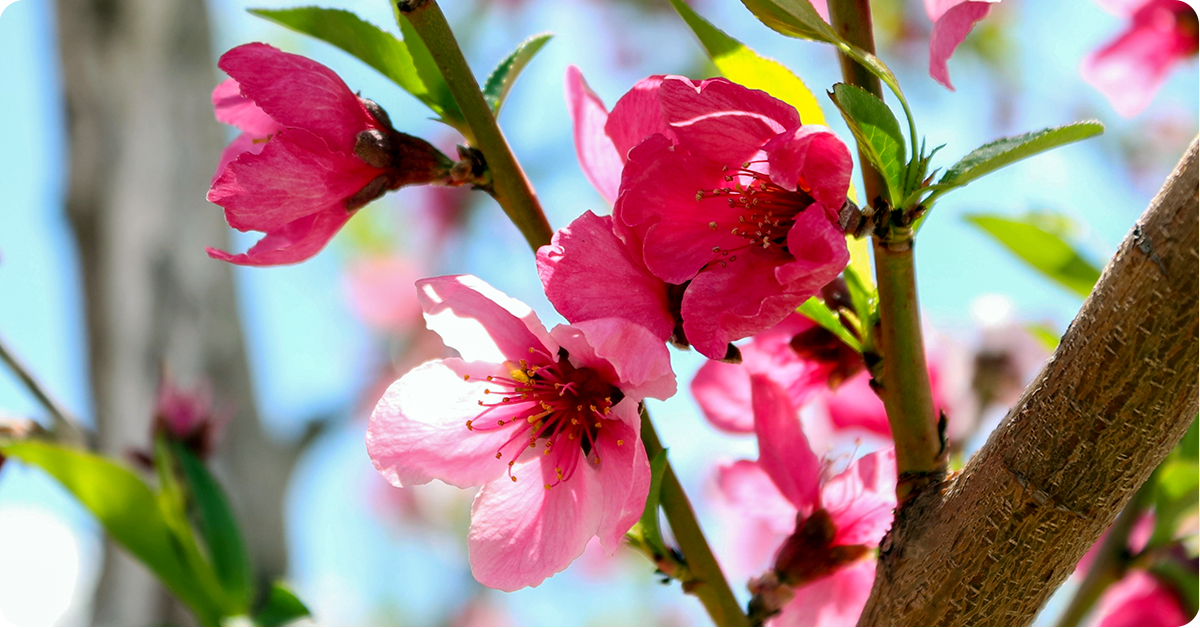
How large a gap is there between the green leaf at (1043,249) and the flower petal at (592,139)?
15.1 inches

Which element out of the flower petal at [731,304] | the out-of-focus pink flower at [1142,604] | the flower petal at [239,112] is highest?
the flower petal at [239,112]

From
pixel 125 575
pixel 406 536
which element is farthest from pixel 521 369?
pixel 406 536

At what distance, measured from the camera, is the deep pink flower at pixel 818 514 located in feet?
2.14

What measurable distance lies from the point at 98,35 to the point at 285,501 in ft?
3.67

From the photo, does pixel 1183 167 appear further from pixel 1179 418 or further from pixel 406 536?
pixel 406 536

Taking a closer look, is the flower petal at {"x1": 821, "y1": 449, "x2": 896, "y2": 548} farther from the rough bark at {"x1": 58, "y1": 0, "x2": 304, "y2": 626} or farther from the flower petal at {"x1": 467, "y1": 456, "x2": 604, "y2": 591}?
the rough bark at {"x1": 58, "y1": 0, "x2": 304, "y2": 626}

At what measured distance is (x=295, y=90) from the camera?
0.56m

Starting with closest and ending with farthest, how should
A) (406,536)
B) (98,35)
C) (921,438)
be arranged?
(921,438) → (98,35) → (406,536)

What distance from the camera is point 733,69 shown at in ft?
1.86

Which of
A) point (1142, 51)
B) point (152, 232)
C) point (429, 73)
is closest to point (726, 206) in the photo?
point (429, 73)

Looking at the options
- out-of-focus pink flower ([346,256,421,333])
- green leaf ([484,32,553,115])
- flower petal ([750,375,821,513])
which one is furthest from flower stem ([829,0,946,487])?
out-of-focus pink flower ([346,256,421,333])

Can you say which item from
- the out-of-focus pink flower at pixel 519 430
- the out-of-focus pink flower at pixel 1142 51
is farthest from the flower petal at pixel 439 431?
the out-of-focus pink flower at pixel 1142 51

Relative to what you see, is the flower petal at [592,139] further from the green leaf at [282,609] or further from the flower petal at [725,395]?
the green leaf at [282,609]

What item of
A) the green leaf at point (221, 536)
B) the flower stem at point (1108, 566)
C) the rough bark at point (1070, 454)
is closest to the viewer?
the rough bark at point (1070, 454)
